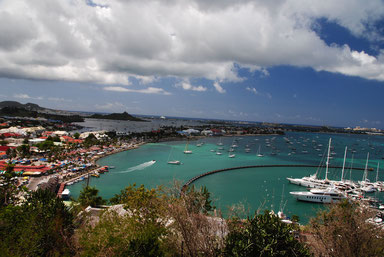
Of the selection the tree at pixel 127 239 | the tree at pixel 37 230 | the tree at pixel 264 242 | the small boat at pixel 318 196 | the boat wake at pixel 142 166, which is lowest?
the boat wake at pixel 142 166

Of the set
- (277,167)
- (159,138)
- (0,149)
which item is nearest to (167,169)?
(277,167)

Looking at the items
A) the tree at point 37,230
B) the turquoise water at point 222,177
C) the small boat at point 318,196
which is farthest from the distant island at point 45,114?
the tree at point 37,230

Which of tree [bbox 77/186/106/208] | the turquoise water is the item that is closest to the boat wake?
the turquoise water

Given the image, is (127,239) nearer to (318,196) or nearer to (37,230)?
(37,230)

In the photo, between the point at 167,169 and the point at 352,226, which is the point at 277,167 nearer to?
the point at 167,169

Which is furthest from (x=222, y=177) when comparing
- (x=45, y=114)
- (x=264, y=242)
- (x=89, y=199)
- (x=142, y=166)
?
(x=45, y=114)

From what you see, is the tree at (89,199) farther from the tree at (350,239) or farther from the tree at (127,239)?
the tree at (350,239)

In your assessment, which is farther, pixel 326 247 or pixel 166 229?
pixel 166 229
